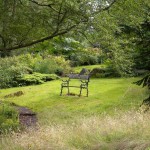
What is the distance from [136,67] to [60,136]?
29.2 ft

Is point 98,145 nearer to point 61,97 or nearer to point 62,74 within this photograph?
point 61,97

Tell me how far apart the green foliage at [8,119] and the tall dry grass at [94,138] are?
2.27 m

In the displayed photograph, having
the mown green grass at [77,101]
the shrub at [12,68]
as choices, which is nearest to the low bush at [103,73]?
the mown green grass at [77,101]

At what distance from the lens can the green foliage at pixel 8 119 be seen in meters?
8.79

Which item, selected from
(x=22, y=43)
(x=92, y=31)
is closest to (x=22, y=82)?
(x=22, y=43)

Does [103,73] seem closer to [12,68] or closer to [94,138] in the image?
[12,68]

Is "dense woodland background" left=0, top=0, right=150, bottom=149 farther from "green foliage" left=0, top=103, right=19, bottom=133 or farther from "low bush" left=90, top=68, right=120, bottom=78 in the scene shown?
"low bush" left=90, top=68, right=120, bottom=78

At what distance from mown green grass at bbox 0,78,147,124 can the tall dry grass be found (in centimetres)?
444

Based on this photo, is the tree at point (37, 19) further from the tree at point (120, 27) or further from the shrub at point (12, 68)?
the shrub at point (12, 68)

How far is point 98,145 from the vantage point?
5.59 meters

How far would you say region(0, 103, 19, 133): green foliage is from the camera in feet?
28.8

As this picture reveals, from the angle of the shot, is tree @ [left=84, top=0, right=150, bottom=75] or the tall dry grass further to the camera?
tree @ [left=84, top=0, right=150, bottom=75]

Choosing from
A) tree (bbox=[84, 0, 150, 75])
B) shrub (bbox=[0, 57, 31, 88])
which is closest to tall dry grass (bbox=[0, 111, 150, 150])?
tree (bbox=[84, 0, 150, 75])

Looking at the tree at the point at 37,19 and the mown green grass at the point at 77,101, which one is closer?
the tree at the point at 37,19
